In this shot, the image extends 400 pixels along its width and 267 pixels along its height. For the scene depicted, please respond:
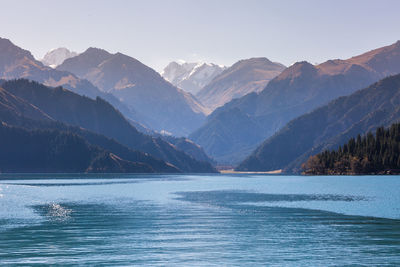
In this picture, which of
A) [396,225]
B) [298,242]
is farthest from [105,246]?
[396,225]

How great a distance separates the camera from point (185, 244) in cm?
6975

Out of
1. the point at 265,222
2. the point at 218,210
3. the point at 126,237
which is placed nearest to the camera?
the point at 126,237

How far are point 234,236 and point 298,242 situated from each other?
398 inches

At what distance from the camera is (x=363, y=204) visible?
12719 centimetres

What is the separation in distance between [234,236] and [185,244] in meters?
9.88

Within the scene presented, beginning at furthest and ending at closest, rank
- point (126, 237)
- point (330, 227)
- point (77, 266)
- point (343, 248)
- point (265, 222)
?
point (265, 222) → point (330, 227) → point (126, 237) → point (343, 248) → point (77, 266)

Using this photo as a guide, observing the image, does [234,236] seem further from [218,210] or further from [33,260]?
[218,210]

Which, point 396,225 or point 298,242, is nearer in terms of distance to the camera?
point 298,242

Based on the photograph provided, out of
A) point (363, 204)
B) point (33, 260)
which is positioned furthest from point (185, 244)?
point (363, 204)

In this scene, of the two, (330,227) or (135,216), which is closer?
(330,227)

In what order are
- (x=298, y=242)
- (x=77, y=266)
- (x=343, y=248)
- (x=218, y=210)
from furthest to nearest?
(x=218, y=210) < (x=298, y=242) < (x=343, y=248) < (x=77, y=266)

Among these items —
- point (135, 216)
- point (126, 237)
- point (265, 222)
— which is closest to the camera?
point (126, 237)

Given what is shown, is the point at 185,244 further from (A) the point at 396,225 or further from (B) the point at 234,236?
(A) the point at 396,225

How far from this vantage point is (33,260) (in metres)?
58.8
